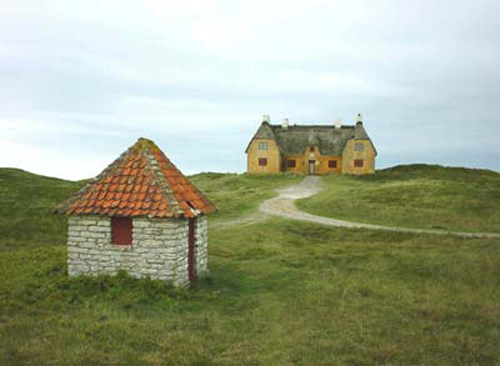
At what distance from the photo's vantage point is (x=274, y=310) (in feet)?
37.6

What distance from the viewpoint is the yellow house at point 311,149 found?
57188 millimetres

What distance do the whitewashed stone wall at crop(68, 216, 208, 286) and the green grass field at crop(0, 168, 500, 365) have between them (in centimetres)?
41

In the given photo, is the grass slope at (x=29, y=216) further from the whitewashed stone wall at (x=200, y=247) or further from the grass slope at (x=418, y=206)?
the grass slope at (x=418, y=206)

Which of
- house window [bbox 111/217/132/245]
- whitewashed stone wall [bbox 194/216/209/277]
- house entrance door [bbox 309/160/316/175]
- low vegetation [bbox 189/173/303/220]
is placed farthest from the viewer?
house entrance door [bbox 309/160/316/175]

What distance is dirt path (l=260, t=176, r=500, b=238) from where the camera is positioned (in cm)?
2359

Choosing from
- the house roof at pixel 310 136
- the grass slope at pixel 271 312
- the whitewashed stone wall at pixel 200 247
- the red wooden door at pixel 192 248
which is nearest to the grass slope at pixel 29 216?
the grass slope at pixel 271 312

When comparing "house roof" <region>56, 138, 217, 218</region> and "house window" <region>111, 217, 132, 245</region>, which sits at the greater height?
"house roof" <region>56, 138, 217, 218</region>

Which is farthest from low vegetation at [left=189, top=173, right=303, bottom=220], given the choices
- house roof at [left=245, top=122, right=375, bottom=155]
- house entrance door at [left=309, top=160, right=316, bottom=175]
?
house roof at [left=245, top=122, right=375, bottom=155]

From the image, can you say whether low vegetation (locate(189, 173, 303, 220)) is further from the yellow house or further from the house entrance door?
the house entrance door

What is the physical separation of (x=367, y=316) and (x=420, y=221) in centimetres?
1912

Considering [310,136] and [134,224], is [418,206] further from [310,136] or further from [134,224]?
[310,136]

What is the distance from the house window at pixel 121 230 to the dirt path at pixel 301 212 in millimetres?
15628

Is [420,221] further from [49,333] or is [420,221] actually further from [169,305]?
[49,333]

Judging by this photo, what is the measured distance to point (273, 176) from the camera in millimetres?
55281
